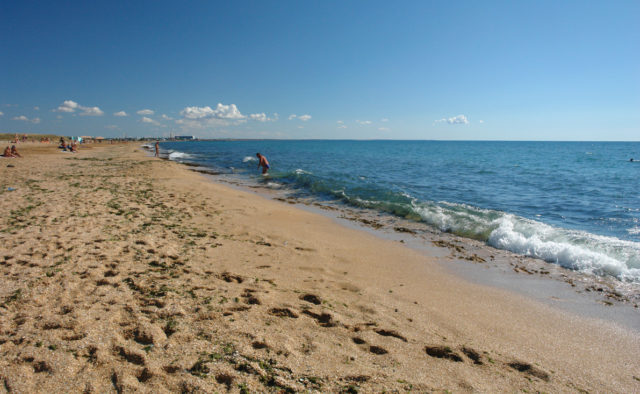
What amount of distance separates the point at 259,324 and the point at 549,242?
28.6ft

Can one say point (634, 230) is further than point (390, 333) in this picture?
Yes

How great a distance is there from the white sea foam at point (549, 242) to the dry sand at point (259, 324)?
3.02 metres

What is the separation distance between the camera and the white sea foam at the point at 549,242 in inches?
283

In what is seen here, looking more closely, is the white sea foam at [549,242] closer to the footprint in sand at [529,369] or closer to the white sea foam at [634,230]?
the white sea foam at [634,230]

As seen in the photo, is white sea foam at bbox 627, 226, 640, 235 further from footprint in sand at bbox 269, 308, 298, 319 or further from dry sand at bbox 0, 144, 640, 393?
footprint in sand at bbox 269, 308, 298, 319

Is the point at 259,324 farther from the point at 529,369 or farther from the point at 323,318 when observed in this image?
the point at 529,369

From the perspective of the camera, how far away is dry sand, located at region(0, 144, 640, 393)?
9.57 feet

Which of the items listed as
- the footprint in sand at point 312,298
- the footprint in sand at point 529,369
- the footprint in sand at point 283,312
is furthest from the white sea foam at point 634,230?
the footprint in sand at point 283,312

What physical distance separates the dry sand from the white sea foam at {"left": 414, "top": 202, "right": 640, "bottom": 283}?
3.02 m

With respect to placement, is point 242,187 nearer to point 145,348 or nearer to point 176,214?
point 176,214

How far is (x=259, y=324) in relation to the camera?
3799 mm

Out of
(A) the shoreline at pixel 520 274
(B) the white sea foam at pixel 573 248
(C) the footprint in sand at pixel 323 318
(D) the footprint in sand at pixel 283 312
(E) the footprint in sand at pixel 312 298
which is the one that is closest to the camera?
(C) the footprint in sand at pixel 323 318

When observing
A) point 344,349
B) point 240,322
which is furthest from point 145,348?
point 344,349

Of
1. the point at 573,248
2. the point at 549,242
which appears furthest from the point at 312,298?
the point at 549,242
